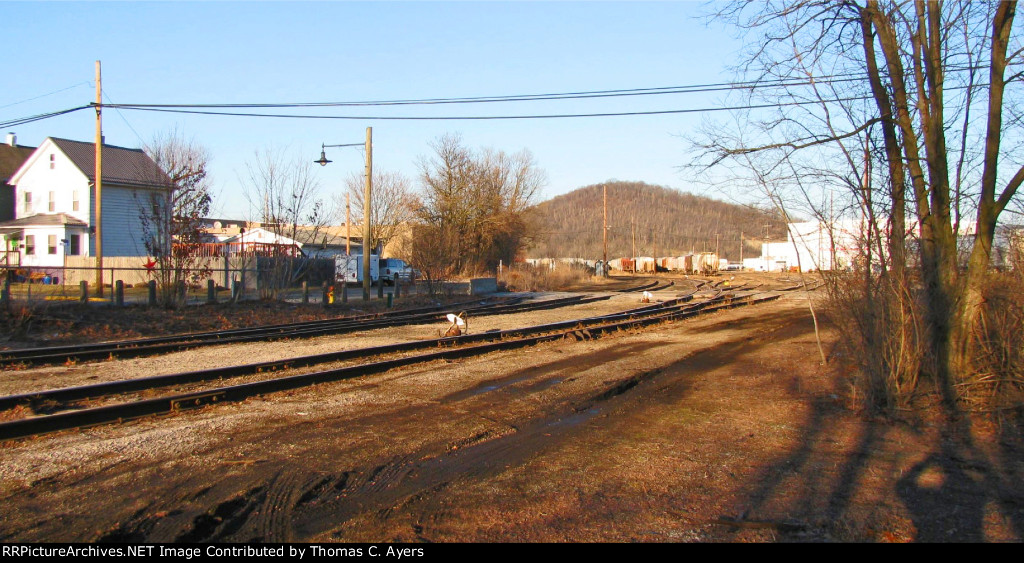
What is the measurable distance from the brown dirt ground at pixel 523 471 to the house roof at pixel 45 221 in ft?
116

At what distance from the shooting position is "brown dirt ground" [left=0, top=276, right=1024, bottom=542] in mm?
4664

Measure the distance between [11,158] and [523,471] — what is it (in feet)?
181

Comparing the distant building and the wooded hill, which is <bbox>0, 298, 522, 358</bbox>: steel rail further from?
the wooded hill

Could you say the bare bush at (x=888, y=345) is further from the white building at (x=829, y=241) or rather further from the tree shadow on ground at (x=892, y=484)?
the white building at (x=829, y=241)

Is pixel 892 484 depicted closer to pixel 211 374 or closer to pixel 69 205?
pixel 211 374

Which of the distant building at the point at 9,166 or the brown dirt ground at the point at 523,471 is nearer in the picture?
the brown dirt ground at the point at 523,471

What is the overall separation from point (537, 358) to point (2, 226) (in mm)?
38158

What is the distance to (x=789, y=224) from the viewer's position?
9297 millimetres

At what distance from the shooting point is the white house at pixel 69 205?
123 feet

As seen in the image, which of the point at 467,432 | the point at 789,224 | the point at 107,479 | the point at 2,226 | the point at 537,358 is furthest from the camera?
the point at 2,226

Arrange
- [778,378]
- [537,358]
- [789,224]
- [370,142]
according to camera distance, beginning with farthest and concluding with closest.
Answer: [370,142]
[537,358]
[778,378]
[789,224]

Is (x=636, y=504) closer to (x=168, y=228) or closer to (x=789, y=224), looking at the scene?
(x=789, y=224)

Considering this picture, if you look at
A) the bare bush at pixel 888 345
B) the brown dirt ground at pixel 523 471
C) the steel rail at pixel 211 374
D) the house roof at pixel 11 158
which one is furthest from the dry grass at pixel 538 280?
the house roof at pixel 11 158

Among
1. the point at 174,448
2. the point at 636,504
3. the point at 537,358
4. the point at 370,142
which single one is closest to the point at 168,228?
the point at 370,142
